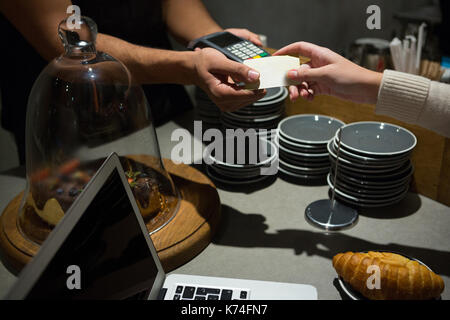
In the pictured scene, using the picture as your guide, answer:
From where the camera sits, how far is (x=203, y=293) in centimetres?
77

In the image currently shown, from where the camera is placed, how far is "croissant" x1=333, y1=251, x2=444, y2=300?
735mm

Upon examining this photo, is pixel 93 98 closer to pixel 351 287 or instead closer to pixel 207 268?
pixel 207 268

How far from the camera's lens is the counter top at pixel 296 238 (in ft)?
2.94

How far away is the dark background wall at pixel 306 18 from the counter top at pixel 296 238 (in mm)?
1456

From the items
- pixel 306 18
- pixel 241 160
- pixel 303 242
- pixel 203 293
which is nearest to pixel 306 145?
pixel 241 160

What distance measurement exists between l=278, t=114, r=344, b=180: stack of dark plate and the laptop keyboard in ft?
1.63

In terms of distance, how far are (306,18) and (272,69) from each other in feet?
6.23

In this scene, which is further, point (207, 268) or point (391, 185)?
point (391, 185)

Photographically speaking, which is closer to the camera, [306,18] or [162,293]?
[162,293]

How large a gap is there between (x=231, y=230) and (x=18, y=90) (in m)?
0.89

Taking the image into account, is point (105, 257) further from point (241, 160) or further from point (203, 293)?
point (241, 160)
